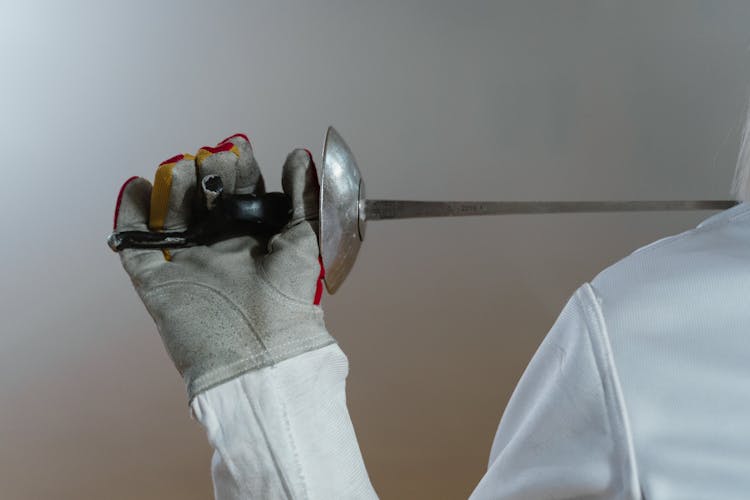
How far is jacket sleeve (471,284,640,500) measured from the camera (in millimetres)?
444

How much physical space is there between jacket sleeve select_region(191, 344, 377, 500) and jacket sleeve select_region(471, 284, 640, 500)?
140mm

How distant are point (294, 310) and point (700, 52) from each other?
5.34 feet

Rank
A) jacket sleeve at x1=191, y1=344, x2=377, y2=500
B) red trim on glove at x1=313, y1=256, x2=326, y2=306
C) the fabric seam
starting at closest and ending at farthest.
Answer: the fabric seam, jacket sleeve at x1=191, y1=344, x2=377, y2=500, red trim on glove at x1=313, y1=256, x2=326, y2=306

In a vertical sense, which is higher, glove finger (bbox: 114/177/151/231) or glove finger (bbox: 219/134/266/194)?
glove finger (bbox: 219/134/266/194)

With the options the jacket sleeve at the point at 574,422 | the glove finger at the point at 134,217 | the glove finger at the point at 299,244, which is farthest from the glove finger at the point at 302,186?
the jacket sleeve at the point at 574,422

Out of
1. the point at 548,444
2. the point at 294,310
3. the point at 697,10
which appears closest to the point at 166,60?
the point at 697,10

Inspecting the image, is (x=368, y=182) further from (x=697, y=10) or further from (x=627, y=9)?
(x=697, y=10)

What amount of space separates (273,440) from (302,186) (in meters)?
0.21

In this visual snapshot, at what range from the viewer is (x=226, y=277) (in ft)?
2.12

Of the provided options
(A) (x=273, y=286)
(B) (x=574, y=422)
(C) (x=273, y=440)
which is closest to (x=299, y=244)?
(A) (x=273, y=286)

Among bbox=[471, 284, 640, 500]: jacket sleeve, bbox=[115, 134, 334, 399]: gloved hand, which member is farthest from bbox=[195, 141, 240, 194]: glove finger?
bbox=[471, 284, 640, 500]: jacket sleeve

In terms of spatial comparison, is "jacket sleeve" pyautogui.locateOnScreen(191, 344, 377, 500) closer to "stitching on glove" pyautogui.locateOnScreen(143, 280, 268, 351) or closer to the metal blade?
"stitching on glove" pyautogui.locateOnScreen(143, 280, 268, 351)

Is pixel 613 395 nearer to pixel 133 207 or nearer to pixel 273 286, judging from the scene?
pixel 273 286

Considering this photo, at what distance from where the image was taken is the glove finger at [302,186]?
678 mm
